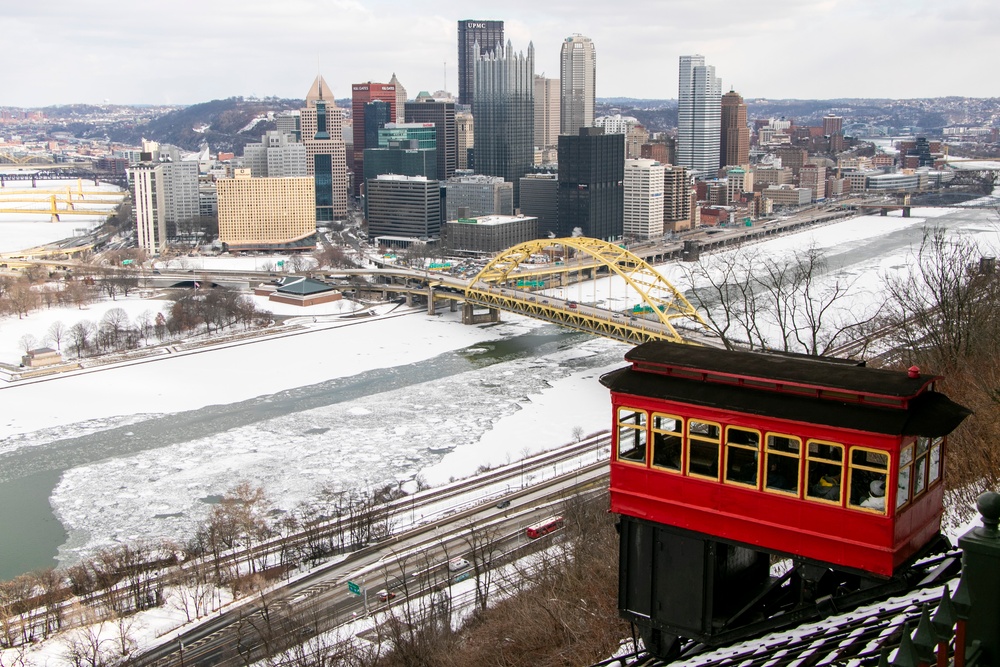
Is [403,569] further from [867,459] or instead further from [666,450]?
[867,459]

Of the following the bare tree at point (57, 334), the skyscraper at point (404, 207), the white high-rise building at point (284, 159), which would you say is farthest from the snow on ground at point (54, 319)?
the white high-rise building at point (284, 159)

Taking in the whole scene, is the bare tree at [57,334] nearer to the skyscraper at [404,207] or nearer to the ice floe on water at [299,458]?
the ice floe on water at [299,458]

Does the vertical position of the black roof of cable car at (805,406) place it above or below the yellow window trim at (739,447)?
above

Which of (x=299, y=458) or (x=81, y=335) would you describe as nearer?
(x=299, y=458)

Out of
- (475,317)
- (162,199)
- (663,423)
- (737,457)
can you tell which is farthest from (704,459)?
(162,199)

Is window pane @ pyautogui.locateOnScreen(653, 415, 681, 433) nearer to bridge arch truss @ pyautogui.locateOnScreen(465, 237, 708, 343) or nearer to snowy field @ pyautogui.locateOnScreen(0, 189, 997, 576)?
snowy field @ pyautogui.locateOnScreen(0, 189, 997, 576)

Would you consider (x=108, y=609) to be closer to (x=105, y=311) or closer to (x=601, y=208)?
(x=105, y=311)
